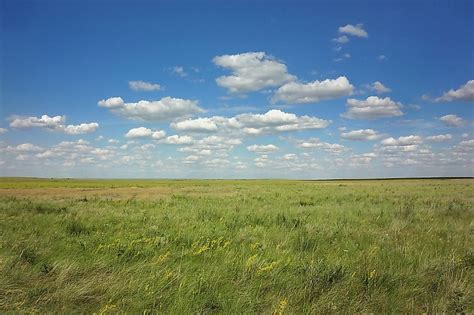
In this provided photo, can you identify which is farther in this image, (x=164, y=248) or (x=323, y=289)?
(x=164, y=248)

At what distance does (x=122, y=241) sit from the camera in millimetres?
7434

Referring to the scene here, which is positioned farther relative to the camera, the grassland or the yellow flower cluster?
the yellow flower cluster

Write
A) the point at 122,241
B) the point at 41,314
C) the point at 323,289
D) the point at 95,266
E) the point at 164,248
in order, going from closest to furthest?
the point at 41,314 < the point at 323,289 < the point at 95,266 < the point at 164,248 < the point at 122,241

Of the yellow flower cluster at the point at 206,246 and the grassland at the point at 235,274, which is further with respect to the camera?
the yellow flower cluster at the point at 206,246

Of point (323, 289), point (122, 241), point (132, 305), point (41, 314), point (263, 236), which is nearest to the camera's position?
point (41, 314)

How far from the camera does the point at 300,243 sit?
25.1 feet

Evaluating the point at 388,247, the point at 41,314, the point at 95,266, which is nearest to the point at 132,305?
the point at 41,314

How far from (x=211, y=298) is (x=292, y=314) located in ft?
3.60

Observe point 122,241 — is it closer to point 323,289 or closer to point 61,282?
point 61,282

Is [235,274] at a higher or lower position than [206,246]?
lower

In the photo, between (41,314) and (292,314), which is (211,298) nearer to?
(292,314)

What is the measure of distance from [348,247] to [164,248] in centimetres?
378

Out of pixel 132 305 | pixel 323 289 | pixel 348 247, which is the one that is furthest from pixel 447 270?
pixel 132 305

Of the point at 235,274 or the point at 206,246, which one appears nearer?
the point at 235,274
